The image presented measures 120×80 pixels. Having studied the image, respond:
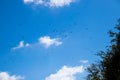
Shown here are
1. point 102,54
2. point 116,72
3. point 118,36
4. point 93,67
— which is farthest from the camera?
point 93,67

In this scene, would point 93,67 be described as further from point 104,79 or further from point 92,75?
point 104,79

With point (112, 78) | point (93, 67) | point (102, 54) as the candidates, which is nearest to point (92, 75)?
point (93, 67)

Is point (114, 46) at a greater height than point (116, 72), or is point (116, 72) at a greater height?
point (114, 46)

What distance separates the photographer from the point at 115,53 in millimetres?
40781

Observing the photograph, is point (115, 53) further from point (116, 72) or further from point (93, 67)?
point (93, 67)

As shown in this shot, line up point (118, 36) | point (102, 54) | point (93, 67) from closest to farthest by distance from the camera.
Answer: point (118, 36) → point (102, 54) → point (93, 67)

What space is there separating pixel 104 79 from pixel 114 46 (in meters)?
4.85

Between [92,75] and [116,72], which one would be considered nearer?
[116,72]

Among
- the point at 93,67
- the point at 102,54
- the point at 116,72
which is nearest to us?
the point at 116,72

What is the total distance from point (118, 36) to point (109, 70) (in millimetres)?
4866

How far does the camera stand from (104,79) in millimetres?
41656

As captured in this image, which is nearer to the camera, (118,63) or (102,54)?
(118,63)

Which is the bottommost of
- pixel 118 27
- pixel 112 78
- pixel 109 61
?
pixel 112 78

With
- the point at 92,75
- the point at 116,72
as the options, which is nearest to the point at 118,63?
the point at 116,72
